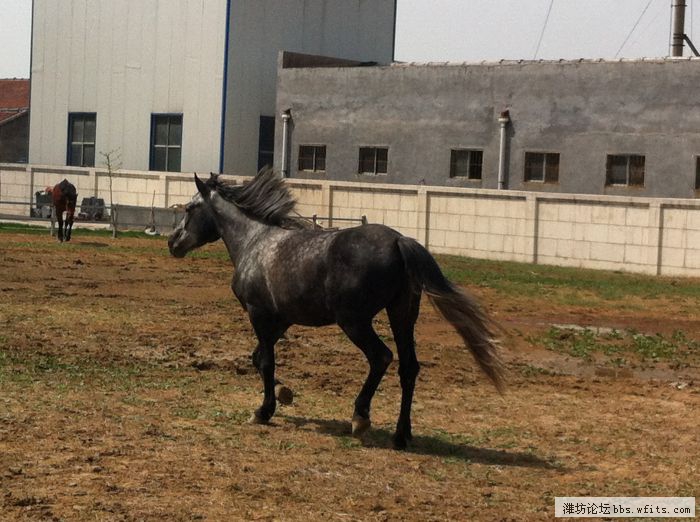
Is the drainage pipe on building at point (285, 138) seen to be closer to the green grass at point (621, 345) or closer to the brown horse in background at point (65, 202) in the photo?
the brown horse in background at point (65, 202)

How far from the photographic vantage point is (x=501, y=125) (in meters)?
40.4

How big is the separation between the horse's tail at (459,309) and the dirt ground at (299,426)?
427 millimetres

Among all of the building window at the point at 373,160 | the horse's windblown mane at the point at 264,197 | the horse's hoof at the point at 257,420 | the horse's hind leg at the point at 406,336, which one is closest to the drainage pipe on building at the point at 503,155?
the building window at the point at 373,160

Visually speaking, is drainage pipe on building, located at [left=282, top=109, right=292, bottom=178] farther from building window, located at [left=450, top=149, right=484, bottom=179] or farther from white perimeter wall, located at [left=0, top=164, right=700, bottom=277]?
building window, located at [left=450, top=149, right=484, bottom=179]

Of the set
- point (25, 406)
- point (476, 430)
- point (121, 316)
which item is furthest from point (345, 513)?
point (121, 316)

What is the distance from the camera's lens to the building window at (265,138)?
49562 millimetres

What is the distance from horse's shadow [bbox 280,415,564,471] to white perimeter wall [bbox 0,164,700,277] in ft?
A: 63.9

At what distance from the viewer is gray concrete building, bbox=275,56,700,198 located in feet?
121

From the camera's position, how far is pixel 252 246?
11.8 metres

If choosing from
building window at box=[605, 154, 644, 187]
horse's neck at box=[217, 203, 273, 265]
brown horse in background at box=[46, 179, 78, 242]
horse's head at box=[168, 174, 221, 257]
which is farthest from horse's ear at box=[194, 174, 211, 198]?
building window at box=[605, 154, 644, 187]

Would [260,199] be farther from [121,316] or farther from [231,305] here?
[231,305]

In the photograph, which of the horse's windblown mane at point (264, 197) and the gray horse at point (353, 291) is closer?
the gray horse at point (353, 291)

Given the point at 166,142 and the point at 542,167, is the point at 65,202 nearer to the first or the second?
the point at 542,167

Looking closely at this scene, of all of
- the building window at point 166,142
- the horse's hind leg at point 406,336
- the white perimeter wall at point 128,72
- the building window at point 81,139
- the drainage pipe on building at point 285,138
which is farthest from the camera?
the building window at point 81,139
